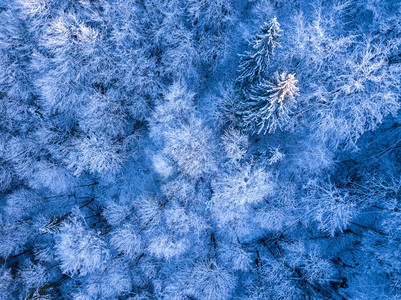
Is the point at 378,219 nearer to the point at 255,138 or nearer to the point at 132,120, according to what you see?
the point at 255,138

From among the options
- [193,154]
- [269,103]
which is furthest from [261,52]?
[193,154]

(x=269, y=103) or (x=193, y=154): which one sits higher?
(x=269, y=103)

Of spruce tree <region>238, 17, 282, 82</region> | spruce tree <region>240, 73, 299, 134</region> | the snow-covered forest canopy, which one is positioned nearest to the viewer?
spruce tree <region>240, 73, 299, 134</region>

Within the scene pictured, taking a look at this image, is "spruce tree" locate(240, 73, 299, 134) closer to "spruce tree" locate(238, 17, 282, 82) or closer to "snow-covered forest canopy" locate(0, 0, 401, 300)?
"snow-covered forest canopy" locate(0, 0, 401, 300)

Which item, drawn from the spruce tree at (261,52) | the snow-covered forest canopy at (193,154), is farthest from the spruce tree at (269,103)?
the spruce tree at (261,52)

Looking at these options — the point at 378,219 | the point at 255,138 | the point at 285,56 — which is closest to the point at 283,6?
the point at 285,56

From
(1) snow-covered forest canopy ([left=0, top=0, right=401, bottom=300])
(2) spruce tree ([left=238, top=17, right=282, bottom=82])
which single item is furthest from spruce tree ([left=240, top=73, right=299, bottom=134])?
(2) spruce tree ([left=238, top=17, right=282, bottom=82])

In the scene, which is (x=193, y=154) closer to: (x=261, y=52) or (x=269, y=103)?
(x=269, y=103)

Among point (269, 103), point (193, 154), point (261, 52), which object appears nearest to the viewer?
point (269, 103)
